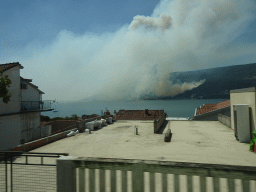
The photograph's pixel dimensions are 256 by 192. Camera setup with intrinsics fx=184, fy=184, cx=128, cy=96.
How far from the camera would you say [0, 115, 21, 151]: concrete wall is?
661 inches

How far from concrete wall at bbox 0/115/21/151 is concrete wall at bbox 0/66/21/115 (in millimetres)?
800

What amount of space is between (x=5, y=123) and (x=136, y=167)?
61.9 feet

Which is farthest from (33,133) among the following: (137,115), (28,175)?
(137,115)

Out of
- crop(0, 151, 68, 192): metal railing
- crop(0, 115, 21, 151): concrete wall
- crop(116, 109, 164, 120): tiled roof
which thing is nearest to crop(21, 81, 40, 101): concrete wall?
crop(0, 115, 21, 151): concrete wall

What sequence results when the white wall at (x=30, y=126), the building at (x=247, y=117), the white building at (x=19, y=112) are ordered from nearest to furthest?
1. the building at (x=247, y=117)
2. the white building at (x=19, y=112)
3. the white wall at (x=30, y=126)

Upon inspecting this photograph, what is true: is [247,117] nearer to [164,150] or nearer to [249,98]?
[249,98]

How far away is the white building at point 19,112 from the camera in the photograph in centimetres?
1733

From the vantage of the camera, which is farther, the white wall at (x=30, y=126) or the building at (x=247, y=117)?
the white wall at (x=30, y=126)

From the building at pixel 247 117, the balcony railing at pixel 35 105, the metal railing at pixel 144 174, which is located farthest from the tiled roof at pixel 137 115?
the metal railing at pixel 144 174

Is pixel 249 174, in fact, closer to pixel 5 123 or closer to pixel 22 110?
pixel 5 123

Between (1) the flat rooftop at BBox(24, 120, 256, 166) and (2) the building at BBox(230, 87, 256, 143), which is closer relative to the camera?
(1) the flat rooftop at BBox(24, 120, 256, 166)

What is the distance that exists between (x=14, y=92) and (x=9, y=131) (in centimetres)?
400

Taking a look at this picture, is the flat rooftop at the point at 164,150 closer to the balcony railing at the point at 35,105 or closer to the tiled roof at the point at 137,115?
the balcony railing at the point at 35,105

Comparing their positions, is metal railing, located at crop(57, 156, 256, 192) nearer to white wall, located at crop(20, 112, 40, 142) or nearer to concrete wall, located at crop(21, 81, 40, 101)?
white wall, located at crop(20, 112, 40, 142)
